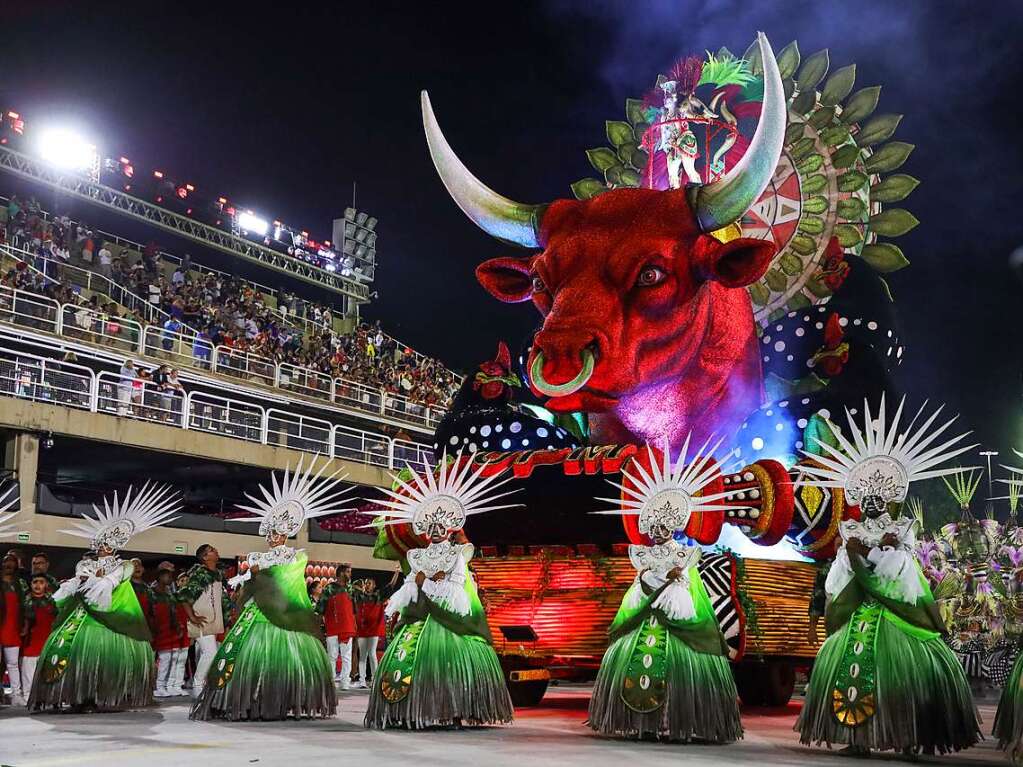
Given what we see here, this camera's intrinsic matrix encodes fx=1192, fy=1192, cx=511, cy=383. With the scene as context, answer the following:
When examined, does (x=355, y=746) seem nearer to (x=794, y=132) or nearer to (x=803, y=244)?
(x=803, y=244)

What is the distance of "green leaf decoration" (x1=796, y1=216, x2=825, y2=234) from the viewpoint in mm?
10375

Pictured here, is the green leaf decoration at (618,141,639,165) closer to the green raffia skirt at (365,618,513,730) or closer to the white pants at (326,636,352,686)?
the green raffia skirt at (365,618,513,730)

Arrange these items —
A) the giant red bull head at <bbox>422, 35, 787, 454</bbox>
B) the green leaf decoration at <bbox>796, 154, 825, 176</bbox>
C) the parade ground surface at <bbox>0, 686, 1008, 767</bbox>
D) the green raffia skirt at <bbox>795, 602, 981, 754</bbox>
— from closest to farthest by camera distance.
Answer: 1. the parade ground surface at <bbox>0, 686, 1008, 767</bbox>
2. the green raffia skirt at <bbox>795, 602, 981, 754</bbox>
3. the giant red bull head at <bbox>422, 35, 787, 454</bbox>
4. the green leaf decoration at <bbox>796, 154, 825, 176</bbox>

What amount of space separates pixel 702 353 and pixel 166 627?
655 centimetres

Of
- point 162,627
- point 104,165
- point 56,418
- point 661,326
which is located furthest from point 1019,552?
point 104,165

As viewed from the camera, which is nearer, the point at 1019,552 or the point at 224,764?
the point at 224,764

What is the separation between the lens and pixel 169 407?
19266mm

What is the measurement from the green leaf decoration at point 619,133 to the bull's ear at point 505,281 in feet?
7.93

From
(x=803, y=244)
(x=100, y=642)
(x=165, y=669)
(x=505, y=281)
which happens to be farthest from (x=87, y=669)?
(x=803, y=244)

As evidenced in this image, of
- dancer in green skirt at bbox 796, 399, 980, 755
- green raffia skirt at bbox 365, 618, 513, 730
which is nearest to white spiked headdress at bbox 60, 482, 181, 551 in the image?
green raffia skirt at bbox 365, 618, 513, 730

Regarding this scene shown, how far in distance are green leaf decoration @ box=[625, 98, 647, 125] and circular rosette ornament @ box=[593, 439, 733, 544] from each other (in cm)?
396

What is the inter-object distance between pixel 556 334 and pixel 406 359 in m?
23.0

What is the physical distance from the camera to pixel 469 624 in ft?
25.7

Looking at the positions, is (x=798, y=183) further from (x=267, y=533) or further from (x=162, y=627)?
(x=162, y=627)
